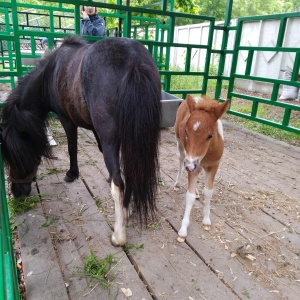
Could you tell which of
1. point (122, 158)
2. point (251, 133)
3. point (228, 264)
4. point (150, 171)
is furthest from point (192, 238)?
point (251, 133)

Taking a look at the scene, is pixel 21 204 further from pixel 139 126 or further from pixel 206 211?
pixel 206 211

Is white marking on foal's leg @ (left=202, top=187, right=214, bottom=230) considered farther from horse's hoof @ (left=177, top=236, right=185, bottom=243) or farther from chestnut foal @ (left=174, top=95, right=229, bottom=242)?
horse's hoof @ (left=177, top=236, right=185, bottom=243)

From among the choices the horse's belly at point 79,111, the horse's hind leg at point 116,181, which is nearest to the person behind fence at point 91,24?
the horse's belly at point 79,111

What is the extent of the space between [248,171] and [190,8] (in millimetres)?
5480

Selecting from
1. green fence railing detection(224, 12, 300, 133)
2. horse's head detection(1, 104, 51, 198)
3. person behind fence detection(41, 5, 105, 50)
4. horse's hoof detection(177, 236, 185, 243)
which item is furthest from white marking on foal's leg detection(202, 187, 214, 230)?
person behind fence detection(41, 5, 105, 50)

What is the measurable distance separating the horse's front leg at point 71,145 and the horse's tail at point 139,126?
3.36 ft

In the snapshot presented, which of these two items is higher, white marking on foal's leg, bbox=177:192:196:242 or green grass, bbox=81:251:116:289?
white marking on foal's leg, bbox=177:192:196:242

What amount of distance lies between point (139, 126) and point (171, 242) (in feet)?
3.22

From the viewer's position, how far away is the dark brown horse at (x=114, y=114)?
1.70 m

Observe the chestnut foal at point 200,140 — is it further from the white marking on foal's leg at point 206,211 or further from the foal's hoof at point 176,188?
the foal's hoof at point 176,188

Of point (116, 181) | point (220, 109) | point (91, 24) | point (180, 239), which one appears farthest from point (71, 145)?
point (91, 24)

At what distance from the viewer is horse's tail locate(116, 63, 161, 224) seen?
1680mm

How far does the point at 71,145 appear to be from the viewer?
279cm

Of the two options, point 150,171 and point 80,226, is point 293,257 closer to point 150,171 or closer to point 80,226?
point 150,171
